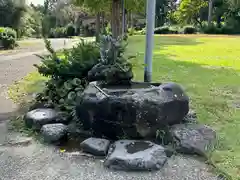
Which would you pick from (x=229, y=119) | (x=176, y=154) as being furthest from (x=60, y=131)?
(x=229, y=119)

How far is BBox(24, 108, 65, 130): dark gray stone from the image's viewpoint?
14.2ft

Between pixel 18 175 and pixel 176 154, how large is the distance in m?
1.75

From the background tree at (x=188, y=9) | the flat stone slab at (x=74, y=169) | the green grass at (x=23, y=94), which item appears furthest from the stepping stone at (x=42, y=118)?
the background tree at (x=188, y=9)

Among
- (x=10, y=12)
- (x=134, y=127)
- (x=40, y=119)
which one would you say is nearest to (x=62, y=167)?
(x=134, y=127)

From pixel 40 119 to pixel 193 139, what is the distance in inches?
84.6

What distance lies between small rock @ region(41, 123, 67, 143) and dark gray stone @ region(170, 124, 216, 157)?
4.65 ft

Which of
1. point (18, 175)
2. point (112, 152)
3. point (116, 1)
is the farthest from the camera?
point (116, 1)

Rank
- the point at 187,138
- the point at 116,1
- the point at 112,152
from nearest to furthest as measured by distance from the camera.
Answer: the point at 112,152
the point at 187,138
the point at 116,1

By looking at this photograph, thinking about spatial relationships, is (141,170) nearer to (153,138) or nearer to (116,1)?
(153,138)

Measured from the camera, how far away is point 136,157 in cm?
321

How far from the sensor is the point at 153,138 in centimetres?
379

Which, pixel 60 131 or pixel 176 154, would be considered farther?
pixel 60 131

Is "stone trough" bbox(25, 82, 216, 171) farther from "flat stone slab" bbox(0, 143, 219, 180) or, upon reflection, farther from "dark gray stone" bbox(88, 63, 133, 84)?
"dark gray stone" bbox(88, 63, 133, 84)

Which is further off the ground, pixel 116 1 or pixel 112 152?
pixel 116 1
